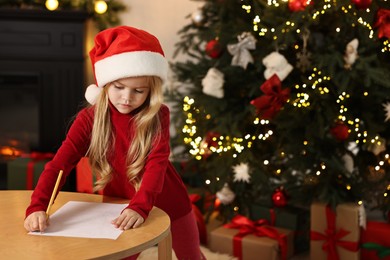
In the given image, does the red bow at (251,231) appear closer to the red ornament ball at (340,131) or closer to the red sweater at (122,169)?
the red ornament ball at (340,131)

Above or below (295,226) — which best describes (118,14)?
above

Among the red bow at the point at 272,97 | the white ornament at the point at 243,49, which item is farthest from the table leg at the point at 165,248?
the white ornament at the point at 243,49

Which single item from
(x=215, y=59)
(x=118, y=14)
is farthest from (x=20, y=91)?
(x=215, y=59)

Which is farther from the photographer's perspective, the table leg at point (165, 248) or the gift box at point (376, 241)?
the gift box at point (376, 241)

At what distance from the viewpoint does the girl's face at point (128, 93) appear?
156 centimetres

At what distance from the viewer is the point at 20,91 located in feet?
12.1

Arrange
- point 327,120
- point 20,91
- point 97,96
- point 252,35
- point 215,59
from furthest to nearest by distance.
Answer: point 20,91 → point 215,59 → point 252,35 → point 327,120 → point 97,96

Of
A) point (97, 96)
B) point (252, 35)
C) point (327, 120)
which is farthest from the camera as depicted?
point (252, 35)

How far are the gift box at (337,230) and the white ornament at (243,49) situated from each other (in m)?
0.72

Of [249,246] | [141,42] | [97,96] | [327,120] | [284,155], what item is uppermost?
[141,42]

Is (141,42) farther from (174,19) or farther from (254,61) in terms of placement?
(174,19)

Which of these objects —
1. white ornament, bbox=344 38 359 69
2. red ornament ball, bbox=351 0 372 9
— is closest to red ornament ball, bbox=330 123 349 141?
white ornament, bbox=344 38 359 69

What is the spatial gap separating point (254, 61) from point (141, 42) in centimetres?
123

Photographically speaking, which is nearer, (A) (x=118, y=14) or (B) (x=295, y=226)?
(B) (x=295, y=226)
